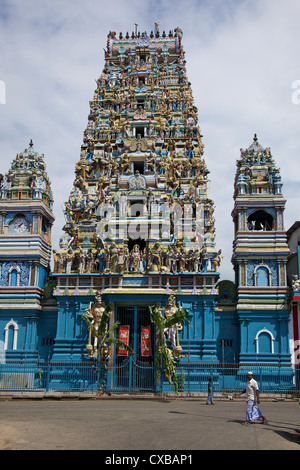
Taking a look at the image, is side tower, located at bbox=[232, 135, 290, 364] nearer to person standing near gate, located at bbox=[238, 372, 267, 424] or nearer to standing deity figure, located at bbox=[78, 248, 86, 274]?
standing deity figure, located at bbox=[78, 248, 86, 274]

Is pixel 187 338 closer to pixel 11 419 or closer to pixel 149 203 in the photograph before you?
pixel 149 203

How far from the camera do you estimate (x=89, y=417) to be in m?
16.9

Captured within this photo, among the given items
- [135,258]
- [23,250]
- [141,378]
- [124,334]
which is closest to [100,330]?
[124,334]

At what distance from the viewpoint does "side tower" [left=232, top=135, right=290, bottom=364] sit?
31297mm

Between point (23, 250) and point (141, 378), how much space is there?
11814mm

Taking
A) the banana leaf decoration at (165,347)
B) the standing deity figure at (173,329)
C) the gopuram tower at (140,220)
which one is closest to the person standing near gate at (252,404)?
the banana leaf decoration at (165,347)

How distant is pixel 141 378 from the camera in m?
28.7

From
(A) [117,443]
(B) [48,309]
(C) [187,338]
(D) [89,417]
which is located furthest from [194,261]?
(A) [117,443]

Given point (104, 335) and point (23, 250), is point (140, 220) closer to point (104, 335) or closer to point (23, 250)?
point (23, 250)

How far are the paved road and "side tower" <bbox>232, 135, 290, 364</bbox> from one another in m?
11.1

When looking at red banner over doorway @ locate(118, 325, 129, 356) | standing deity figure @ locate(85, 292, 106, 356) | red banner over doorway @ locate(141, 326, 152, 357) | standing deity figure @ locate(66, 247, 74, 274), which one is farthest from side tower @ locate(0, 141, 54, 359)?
red banner over doorway @ locate(141, 326, 152, 357)

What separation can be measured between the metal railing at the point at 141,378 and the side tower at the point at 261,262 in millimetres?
1294
